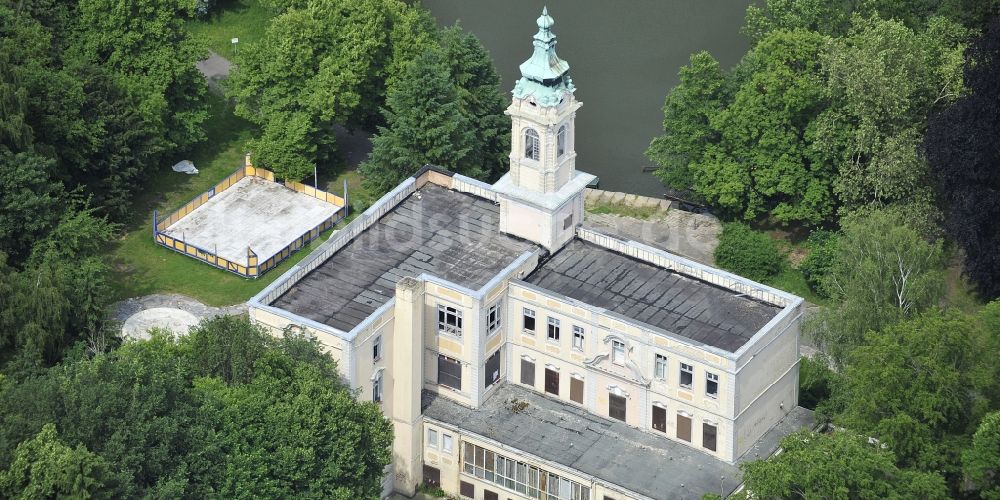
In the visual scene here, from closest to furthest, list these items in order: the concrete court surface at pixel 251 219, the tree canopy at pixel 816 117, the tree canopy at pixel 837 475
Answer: the tree canopy at pixel 837 475
the tree canopy at pixel 816 117
the concrete court surface at pixel 251 219

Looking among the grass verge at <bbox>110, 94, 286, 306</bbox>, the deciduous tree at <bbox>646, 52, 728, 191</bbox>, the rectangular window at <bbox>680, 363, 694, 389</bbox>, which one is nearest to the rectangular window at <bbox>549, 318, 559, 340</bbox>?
the rectangular window at <bbox>680, 363, 694, 389</bbox>

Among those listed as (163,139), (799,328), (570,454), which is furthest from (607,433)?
(163,139)

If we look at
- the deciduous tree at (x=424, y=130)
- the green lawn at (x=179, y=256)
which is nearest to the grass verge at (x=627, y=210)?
the deciduous tree at (x=424, y=130)

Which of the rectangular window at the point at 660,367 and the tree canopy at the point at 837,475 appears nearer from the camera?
the tree canopy at the point at 837,475

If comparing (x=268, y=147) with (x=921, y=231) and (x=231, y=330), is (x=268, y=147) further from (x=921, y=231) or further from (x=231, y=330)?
(x=921, y=231)

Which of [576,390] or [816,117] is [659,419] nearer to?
[576,390]

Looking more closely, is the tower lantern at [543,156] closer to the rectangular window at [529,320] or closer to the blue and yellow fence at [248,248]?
the rectangular window at [529,320]

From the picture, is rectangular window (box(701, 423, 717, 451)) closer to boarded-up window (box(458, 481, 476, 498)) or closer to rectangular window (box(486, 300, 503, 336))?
rectangular window (box(486, 300, 503, 336))
